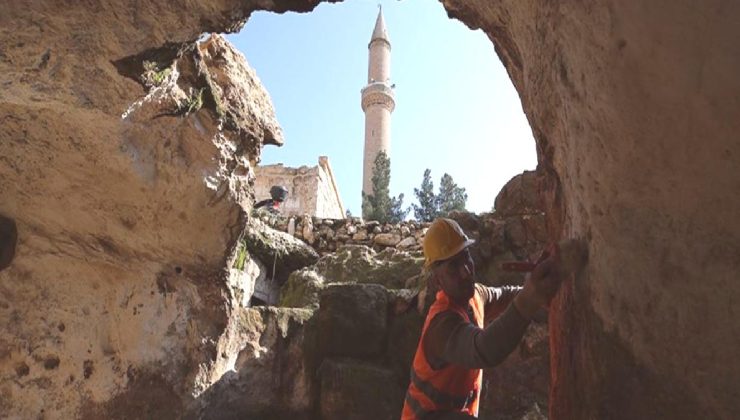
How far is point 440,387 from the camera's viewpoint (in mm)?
2133

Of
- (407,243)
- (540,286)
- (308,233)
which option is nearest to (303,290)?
(407,243)

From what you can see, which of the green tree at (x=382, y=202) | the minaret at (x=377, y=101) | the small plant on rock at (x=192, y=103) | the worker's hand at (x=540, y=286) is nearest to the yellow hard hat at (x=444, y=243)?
the worker's hand at (x=540, y=286)

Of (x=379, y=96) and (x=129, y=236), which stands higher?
(x=379, y=96)

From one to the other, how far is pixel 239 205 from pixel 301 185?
14515mm

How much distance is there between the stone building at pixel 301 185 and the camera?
17266 mm

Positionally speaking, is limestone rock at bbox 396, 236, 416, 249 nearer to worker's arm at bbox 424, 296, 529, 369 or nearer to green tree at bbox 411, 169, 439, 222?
worker's arm at bbox 424, 296, 529, 369

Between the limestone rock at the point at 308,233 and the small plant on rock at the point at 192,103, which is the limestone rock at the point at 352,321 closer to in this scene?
the small plant on rock at the point at 192,103

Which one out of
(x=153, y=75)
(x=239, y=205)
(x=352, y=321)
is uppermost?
(x=153, y=75)

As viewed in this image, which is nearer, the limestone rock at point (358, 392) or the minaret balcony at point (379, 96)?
the limestone rock at point (358, 392)

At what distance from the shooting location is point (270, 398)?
12.7ft

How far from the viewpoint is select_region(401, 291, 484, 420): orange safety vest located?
6.99ft

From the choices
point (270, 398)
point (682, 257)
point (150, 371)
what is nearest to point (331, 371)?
point (270, 398)

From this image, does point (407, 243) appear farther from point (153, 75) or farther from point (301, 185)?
point (301, 185)

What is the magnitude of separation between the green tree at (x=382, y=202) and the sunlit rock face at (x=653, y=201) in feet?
53.8
